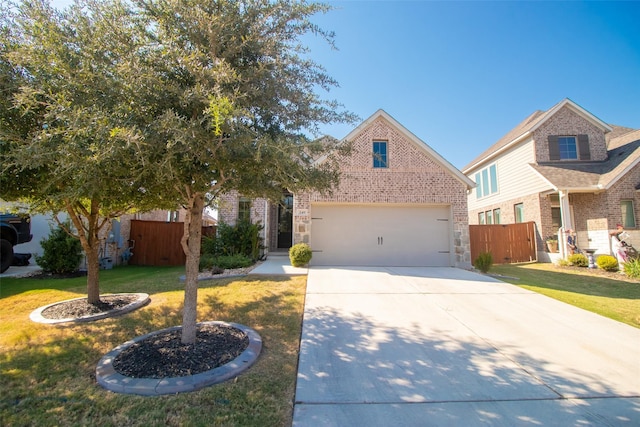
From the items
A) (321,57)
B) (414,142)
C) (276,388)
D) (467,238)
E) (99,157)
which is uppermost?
(414,142)

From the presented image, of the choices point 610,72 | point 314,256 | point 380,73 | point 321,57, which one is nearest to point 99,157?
point 321,57

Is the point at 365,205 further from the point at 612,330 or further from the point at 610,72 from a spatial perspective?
the point at 610,72

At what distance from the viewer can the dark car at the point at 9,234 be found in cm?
810

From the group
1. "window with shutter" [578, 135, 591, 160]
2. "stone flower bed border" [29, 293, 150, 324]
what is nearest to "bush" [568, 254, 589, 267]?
"window with shutter" [578, 135, 591, 160]

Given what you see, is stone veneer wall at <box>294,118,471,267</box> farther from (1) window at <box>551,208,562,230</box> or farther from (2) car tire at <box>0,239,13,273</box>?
(2) car tire at <box>0,239,13,273</box>

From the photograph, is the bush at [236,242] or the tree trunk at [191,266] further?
the bush at [236,242]

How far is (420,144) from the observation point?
1063 cm

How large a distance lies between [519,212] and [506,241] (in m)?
2.38

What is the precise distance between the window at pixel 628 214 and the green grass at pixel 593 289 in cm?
370

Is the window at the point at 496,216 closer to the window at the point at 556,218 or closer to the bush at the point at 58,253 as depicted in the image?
the window at the point at 556,218

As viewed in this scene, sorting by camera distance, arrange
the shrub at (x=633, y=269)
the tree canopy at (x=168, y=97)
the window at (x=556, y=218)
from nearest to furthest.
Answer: the tree canopy at (x=168, y=97) → the shrub at (x=633, y=269) → the window at (x=556, y=218)

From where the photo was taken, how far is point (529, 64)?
9383mm

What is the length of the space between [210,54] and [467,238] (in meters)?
10.2

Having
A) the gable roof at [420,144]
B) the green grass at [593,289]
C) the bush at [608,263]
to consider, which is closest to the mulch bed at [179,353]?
the green grass at [593,289]
